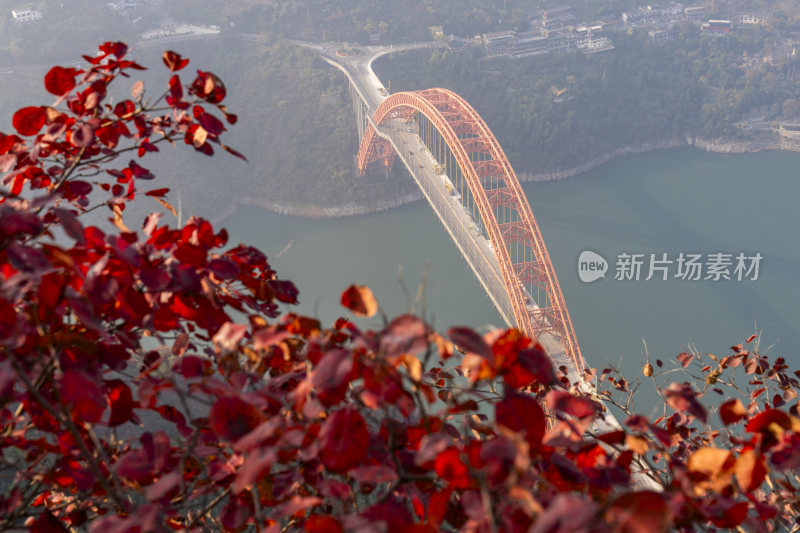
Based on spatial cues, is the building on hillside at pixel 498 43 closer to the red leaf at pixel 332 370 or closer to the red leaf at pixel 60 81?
the red leaf at pixel 60 81

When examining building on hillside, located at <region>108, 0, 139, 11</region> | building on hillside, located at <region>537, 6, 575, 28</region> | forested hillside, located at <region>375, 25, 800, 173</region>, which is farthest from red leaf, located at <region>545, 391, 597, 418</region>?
building on hillside, located at <region>537, 6, 575, 28</region>

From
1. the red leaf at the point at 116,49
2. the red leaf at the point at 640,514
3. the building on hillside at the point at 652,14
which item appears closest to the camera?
the red leaf at the point at 640,514

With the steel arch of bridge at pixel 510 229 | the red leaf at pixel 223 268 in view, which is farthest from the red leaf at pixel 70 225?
the steel arch of bridge at pixel 510 229

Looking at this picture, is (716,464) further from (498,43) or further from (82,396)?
(498,43)

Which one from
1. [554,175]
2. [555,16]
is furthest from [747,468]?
[555,16]

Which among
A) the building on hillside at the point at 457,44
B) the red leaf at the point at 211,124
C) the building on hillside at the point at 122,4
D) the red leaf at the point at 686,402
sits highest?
the building on hillside at the point at 122,4
